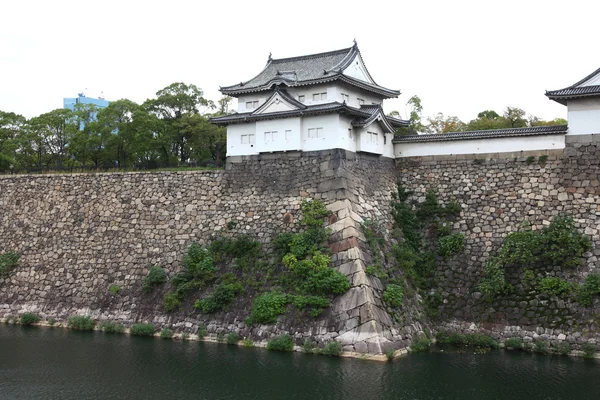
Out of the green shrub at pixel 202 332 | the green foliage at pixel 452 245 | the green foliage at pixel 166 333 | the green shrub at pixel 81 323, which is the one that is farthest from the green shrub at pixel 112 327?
the green foliage at pixel 452 245

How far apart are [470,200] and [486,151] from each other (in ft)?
6.62

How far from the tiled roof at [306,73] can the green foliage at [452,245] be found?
6982 mm

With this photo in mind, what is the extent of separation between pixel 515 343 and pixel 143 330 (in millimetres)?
12663

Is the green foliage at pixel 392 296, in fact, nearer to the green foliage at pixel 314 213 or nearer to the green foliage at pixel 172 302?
the green foliage at pixel 314 213

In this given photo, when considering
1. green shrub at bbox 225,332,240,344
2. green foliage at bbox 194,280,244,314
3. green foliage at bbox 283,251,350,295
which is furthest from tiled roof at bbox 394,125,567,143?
green shrub at bbox 225,332,240,344

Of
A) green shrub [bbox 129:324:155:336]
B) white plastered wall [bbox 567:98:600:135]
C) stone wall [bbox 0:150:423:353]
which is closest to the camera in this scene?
stone wall [bbox 0:150:423:353]

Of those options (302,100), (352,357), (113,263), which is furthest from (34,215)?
(352,357)

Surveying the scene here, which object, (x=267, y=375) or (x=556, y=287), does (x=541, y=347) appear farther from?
(x=267, y=375)

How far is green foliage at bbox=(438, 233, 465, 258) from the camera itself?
75.3 ft

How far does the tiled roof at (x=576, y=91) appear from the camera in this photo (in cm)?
Result: 2150

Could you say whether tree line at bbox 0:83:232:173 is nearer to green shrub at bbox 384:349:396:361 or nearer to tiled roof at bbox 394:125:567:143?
tiled roof at bbox 394:125:567:143

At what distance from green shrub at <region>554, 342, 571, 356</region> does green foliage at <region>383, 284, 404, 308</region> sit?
16.3 feet

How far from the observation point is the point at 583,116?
2220 centimetres

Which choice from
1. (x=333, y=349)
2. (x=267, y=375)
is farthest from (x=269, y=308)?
(x=267, y=375)
